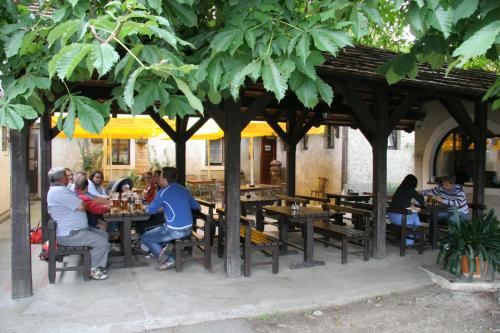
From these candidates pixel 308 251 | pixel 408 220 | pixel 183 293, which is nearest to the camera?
pixel 183 293

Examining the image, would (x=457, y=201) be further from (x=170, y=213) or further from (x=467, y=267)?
(x=170, y=213)

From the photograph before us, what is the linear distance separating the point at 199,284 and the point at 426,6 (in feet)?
13.0

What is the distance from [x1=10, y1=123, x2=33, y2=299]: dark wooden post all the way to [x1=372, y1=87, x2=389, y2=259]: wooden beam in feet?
15.6

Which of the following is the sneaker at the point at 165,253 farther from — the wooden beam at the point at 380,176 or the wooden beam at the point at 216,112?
the wooden beam at the point at 380,176

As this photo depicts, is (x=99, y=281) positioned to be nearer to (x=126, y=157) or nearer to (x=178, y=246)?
(x=178, y=246)

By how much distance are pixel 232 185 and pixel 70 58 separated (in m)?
3.64

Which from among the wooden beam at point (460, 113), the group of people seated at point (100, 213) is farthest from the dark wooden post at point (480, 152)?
the group of people seated at point (100, 213)

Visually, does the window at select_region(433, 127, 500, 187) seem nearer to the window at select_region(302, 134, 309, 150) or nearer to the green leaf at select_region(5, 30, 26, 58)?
the window at select_region(302, 134, 309, 150)

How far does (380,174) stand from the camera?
672cm

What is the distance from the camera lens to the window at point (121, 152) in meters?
17.2

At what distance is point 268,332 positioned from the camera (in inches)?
166

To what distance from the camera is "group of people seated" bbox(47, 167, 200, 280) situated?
17.9 feet

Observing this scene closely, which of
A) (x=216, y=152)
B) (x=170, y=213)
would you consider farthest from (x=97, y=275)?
(x=216, y=152)

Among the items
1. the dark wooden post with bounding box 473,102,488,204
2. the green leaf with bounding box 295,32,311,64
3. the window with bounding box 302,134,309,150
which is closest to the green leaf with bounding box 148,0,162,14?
the green leaf with bounding box 295,32,311,64
